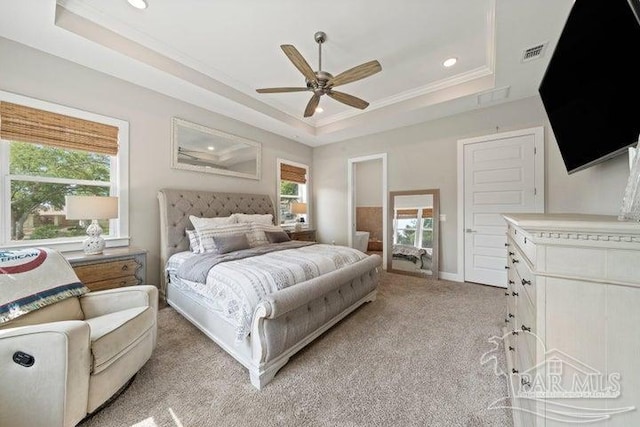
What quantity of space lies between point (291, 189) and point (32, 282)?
4.17m

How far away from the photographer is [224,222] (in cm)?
337

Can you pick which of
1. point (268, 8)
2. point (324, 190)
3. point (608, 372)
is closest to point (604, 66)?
point (608, 372)

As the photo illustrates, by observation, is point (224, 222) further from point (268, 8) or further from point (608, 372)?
point (608, 372)

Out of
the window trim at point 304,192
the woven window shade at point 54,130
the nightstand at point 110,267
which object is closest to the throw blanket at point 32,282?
the nightstand at point 110,267

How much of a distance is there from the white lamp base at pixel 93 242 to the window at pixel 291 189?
2889 millimetres

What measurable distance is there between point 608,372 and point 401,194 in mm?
3952

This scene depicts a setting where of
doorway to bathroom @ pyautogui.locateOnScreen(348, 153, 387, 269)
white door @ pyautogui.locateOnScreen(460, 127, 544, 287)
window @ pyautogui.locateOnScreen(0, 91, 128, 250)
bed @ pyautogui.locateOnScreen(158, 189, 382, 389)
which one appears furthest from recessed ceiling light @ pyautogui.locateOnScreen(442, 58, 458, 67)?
window @ pyautogui.locateOnScreen(0, 91, 128, 250)

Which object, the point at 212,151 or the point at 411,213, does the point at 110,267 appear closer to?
the point at 212,151

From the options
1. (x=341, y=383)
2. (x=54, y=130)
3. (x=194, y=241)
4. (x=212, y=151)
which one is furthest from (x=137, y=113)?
(x=341, y=383)

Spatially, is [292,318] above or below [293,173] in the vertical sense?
below

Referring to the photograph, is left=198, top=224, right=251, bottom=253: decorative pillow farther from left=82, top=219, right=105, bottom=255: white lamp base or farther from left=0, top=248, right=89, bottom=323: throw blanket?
left=0, top=248, right=89, bottom=323: throw blanket

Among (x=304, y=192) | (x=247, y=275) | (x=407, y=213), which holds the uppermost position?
(x=304, y=192)

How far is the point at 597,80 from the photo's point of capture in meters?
1.33

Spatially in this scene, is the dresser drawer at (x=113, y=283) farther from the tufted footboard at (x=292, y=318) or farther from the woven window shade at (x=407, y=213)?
the woven window shade at (x=407, y=213)
